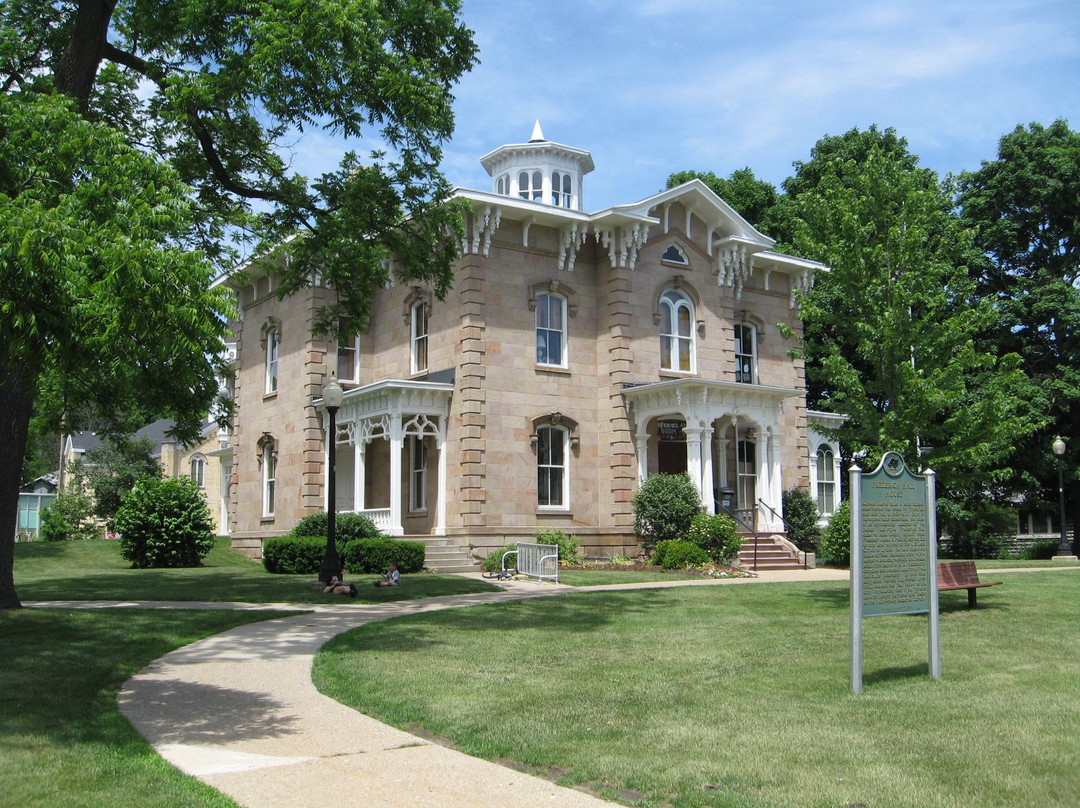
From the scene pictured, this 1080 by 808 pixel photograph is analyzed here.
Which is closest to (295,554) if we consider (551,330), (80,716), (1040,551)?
(551,330)

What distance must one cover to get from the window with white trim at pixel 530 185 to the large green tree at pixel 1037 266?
17314mm

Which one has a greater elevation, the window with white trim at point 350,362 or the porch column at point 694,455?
the window with white trim at point 350,362

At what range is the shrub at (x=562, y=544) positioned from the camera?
2527cm

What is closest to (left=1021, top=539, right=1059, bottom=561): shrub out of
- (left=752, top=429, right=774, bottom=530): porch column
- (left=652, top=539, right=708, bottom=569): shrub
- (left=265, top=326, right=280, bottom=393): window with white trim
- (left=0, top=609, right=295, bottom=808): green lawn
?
(left=752, top=429, right=774, bottom=530): porch column

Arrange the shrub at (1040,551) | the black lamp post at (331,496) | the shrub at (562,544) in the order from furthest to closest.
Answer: the shrub at (1040,551)
the shrub at (562,544)
the black lamp post at (331,496)

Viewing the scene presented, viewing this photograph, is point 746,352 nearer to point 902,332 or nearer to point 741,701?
point 902,332

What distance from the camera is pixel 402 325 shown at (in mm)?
29047

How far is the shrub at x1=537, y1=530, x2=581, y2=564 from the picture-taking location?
82.9 feet

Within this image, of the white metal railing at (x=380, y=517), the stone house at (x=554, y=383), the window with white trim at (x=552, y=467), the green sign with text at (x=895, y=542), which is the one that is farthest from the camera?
the window with white trim at (x=552, y=467)

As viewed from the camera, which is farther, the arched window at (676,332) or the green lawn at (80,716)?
the arched window at (676,332)

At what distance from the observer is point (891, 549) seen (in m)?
9.52

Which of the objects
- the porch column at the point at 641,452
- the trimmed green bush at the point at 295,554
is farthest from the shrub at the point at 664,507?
the trimmed green bush at the point at 295,554

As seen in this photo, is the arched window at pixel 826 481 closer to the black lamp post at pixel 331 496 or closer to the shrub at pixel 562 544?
the shrub at pixel 562 544

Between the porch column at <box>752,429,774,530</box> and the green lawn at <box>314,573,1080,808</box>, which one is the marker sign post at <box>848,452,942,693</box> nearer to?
the green lawn at <box>314,573,1080,808</box>
